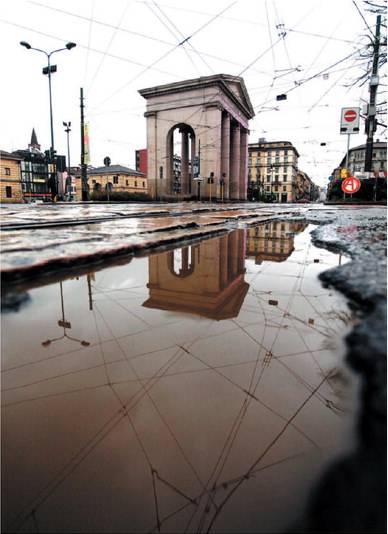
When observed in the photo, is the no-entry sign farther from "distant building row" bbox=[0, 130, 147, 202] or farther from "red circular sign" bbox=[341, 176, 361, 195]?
"distant building row" bbox=[0, 130, 147, 202]

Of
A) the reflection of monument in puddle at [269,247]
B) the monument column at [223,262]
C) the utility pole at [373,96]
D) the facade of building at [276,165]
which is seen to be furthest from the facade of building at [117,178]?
the monument column at [223,262]

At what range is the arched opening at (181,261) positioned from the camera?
231 centimetres

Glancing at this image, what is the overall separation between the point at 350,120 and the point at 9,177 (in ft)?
159

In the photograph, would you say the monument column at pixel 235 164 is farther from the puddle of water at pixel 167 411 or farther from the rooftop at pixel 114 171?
the puddle of water at pixel 167 411

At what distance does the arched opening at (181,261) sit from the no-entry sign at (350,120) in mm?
13646

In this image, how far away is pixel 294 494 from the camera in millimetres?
658

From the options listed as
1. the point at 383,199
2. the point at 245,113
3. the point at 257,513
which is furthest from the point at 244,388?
the point at 245,113

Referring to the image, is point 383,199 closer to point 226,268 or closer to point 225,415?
point 226,268

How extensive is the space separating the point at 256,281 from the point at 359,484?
155cm

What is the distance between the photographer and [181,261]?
265cm

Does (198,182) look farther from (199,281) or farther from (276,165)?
(276,165)

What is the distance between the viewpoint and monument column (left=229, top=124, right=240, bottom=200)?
136ft

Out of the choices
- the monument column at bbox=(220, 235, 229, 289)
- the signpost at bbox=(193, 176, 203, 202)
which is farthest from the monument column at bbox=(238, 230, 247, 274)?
the signpost at bbox=(193, 176, 203, 202)

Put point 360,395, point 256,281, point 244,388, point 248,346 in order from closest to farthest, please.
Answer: point 360,395, point 244,388, point 248,346, point 256,281
